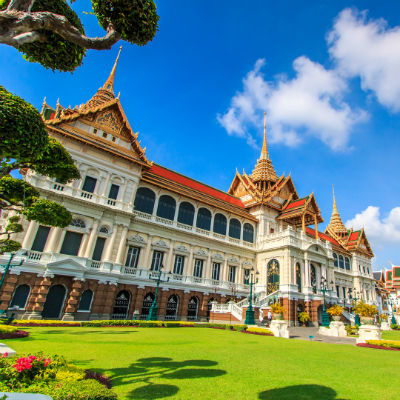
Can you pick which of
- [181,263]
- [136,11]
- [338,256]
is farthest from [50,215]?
[338,256]

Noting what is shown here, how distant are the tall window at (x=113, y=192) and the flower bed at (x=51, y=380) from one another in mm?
18353

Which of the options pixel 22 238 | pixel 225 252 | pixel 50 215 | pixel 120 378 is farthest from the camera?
pixel 225 252

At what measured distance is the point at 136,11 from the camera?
6652 millimetres

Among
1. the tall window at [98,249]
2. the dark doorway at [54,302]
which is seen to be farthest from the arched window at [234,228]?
the dark doorway at [54,302]

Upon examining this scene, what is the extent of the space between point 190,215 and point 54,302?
14.3m

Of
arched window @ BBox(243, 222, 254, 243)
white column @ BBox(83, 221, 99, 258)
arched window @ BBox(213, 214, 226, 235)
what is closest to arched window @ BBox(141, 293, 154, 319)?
white column @ BBox(83, 221, 99, 258)

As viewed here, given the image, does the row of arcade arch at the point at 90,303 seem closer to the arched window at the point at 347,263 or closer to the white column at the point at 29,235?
the white column at the point at 29,235

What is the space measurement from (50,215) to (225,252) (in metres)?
20.4

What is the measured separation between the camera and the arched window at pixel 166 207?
2578 cm

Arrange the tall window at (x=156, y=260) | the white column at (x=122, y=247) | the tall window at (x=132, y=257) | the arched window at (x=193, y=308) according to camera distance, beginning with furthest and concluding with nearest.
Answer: the arched window at (x=193, y=308), the tall window at (x=156, y=260), the tall window at (x=132, y=257), the white column at (x=122, y=247)

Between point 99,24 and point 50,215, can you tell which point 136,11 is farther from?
point 50,215

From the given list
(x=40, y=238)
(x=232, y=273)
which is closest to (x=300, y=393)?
(x=40, y=238)

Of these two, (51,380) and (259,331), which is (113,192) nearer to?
(259,331)

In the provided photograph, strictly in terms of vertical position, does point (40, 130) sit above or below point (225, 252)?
below
